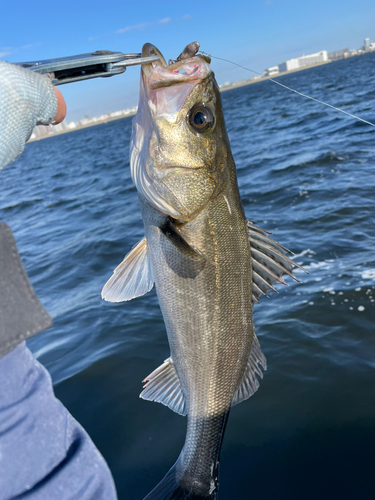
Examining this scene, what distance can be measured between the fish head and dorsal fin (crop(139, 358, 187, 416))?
1044mm

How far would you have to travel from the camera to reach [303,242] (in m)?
7.00

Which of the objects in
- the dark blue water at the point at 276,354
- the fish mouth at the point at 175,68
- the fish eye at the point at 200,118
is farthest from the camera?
the dark blue water at the point at 276,354

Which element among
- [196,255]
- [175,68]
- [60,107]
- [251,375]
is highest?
[175,68]

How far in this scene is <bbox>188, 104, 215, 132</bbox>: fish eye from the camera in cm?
226

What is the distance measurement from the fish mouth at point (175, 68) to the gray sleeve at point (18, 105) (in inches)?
33.5

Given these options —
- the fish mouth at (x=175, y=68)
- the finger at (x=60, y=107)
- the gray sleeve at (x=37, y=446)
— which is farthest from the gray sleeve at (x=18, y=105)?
the fish mouth at (x=175, y=68)

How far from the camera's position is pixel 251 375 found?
2516 millimetres

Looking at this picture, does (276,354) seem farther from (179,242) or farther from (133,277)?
(179,242)

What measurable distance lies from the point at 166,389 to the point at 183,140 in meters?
1.61

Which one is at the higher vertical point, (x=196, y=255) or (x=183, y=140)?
(x=183, y=140)

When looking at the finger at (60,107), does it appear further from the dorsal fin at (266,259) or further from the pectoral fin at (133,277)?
the dorsal fin at (266,259)

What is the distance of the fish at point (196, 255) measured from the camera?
2.25 metres

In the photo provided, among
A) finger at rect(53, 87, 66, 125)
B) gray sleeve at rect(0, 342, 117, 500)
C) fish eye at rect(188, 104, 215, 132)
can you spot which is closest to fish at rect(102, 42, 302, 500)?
fish eye at rect(188, 104, 215, 132)

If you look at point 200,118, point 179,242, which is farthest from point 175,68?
point 179,242
